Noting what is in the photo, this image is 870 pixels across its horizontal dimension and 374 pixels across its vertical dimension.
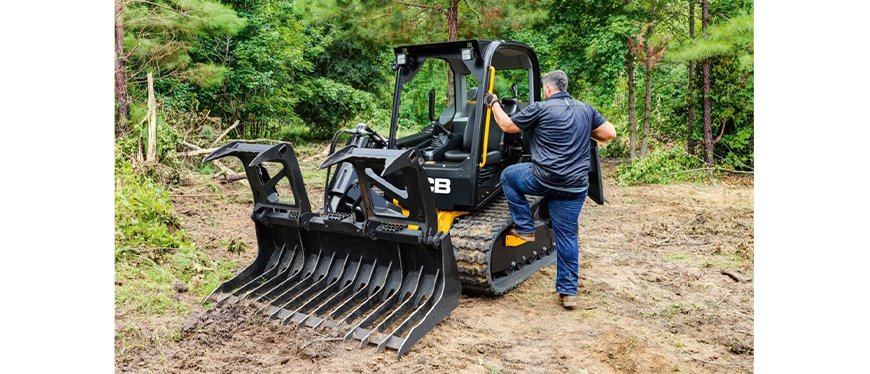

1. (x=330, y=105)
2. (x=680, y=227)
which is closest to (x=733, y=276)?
(x=680, y=227)

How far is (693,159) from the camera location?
1172cm

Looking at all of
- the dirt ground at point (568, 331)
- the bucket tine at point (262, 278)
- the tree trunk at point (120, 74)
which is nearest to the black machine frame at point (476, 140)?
the dirt ground at point (568, 331)

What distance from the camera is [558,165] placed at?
4469 mm

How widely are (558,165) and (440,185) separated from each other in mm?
907

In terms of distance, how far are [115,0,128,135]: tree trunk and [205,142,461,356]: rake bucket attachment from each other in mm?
6079

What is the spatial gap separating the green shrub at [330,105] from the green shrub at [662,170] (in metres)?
9.20

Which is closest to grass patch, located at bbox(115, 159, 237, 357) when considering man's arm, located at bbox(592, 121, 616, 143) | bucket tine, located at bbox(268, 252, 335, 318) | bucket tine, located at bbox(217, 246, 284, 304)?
bucket tine, located at bbox(217, 246, 284, 304)

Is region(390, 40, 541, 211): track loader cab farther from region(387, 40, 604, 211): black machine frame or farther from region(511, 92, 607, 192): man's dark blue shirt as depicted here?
region(511, 92, 607, 192): man's dark blue shirt

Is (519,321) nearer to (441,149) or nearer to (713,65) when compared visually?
(441,149)

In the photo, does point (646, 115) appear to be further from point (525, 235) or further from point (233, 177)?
point (525, 235)

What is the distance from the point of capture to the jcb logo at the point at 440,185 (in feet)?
15.9

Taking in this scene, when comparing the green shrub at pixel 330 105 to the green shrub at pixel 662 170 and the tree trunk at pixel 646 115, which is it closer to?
the tree trunk at pixel 646 115

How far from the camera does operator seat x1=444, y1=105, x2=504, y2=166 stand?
5.05 m

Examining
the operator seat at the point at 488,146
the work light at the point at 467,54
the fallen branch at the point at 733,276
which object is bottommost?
the fallen branch at the point at 733,276
